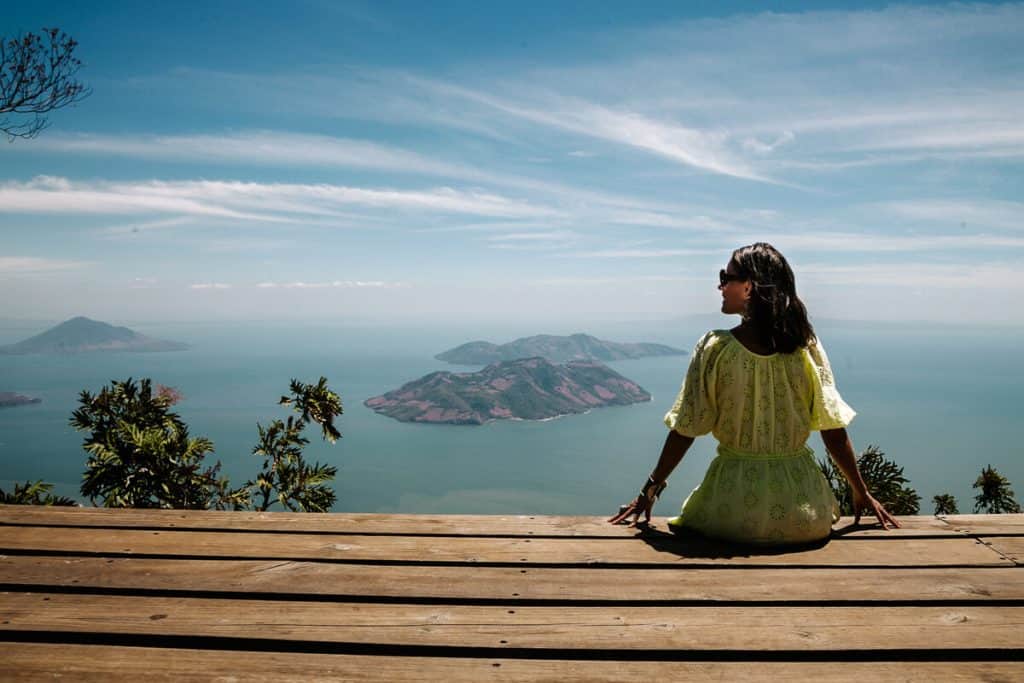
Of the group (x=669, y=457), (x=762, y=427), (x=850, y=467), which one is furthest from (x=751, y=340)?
(x=850, y=467)

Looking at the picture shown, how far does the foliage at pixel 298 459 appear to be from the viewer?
6.87 m

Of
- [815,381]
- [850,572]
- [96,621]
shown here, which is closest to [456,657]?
[96,621]

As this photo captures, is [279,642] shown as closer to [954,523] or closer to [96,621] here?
[96,621]

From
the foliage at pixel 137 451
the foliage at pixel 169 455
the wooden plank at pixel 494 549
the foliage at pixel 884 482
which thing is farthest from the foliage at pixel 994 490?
the foliage at pixel 137 451

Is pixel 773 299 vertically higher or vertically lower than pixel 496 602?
Answer: higher

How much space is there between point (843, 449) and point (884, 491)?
5850mm

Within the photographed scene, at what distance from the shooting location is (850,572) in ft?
8.21

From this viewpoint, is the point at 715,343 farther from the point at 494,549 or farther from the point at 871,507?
the point at 494,549

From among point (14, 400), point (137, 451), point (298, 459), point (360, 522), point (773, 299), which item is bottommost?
point (14, 400)

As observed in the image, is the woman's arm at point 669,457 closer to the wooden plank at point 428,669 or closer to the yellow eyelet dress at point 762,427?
the yellow eyelet dress at point 762,427

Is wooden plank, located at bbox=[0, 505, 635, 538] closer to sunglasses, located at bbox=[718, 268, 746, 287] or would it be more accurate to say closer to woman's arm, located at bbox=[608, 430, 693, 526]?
woman's arm, located at bbox=[608, 430, 693, 526]

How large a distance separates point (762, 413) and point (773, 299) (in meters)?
0.54

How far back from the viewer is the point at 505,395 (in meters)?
170

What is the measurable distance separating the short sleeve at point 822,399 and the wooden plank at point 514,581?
0.64m
